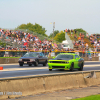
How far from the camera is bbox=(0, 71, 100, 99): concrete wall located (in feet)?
29.7

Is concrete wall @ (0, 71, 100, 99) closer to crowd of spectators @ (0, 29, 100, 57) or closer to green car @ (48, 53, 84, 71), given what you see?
green car @ (48, 53, 84, 71)

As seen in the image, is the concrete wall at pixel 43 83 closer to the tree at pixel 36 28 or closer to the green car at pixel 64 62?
the green car at pixel 64 62

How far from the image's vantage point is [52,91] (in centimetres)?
1082

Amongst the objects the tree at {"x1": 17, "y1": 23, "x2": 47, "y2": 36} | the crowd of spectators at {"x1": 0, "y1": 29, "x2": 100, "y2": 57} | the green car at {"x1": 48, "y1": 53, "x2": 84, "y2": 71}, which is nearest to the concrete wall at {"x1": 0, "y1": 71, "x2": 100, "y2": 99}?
the green car at {"x1": 48, "y1": 53, "x2": 84, "y2": 71}

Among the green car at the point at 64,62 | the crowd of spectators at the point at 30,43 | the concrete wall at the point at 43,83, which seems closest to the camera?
the concrete wall at the point at 43,83

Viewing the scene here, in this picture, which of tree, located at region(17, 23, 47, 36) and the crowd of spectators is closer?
the crowd of spectators

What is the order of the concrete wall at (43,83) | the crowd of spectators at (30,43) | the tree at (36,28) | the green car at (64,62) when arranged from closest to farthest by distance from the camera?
1. the concrete wall at (43,83)
2. the green car at (64,62)
3. the crowd of spectators at (30,43)
4. the tree at (36,28)

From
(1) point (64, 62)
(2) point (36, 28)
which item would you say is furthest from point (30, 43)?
(2) point (36, 28)

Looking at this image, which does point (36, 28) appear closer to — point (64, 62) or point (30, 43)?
point (30, 43)

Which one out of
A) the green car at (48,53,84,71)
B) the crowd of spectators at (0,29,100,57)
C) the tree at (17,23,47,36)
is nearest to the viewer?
the green car at (48,53,84,71)

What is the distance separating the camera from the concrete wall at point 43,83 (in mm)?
9062

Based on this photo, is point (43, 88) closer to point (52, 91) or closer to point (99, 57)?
point (52, 91)

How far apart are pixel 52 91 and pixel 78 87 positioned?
2.12 m

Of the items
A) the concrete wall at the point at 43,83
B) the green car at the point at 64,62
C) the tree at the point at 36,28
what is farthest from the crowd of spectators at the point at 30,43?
the tree at the point at 36,28
